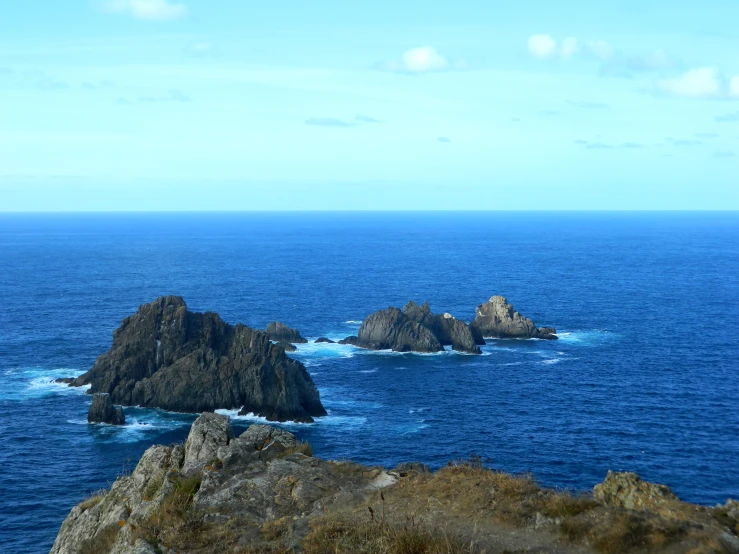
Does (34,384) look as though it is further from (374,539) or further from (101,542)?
(374,539)

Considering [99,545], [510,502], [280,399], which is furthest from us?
[280,399]

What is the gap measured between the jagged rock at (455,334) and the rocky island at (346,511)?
269 feet

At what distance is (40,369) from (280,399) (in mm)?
33629

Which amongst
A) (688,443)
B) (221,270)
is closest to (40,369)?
(688,443)

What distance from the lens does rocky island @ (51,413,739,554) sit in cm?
1670

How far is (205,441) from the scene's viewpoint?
2491 cm

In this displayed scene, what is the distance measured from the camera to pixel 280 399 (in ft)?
253

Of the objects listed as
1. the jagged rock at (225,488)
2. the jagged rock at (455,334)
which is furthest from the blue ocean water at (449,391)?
the jagged rock at (225,488)

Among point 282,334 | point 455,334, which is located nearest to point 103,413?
point 282,334

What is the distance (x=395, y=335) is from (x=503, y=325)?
60.5 ft

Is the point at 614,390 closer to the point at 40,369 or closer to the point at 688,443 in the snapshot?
the point at 688,443

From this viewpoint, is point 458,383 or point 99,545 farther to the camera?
point 458,383

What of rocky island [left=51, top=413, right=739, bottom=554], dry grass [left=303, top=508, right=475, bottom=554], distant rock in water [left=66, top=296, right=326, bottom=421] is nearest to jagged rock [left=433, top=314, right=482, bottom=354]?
distant rock in water [left=66, top=296, right=326, bottom=421]

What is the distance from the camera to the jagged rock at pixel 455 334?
106 m
